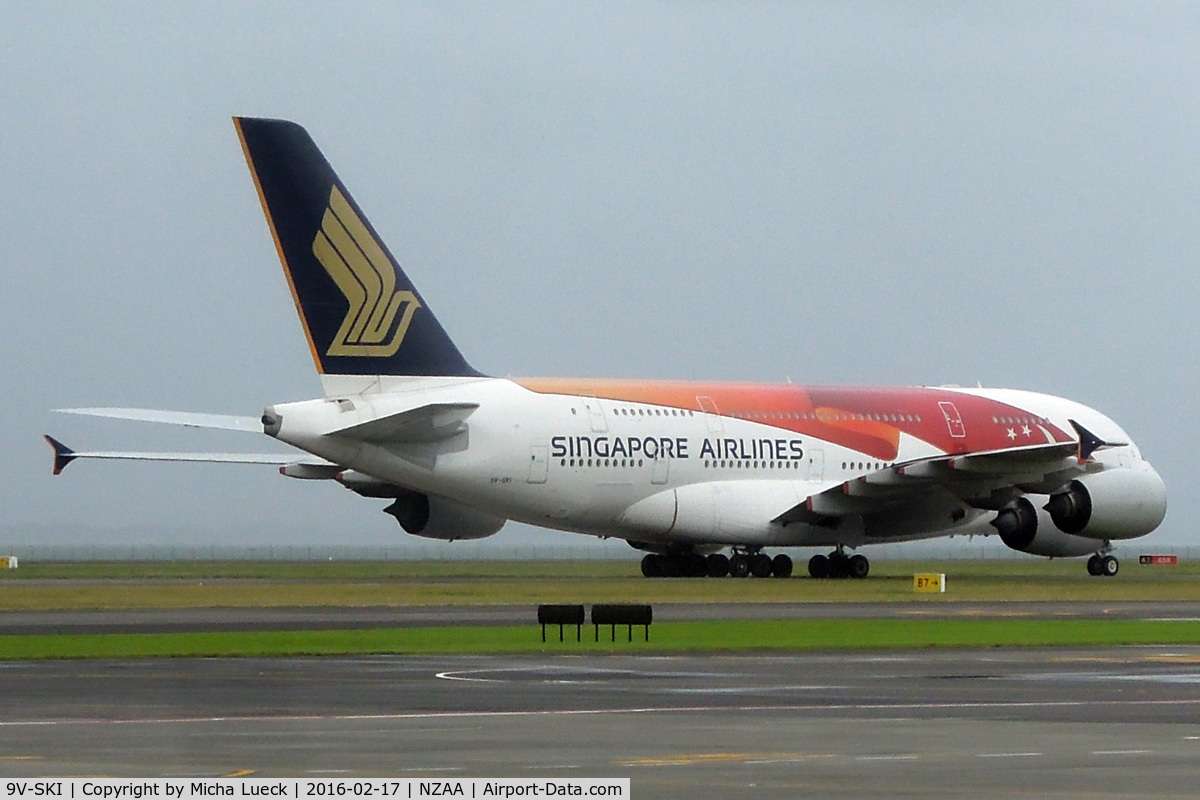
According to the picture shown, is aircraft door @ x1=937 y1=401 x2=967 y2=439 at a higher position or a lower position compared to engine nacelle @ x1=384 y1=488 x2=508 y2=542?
higher

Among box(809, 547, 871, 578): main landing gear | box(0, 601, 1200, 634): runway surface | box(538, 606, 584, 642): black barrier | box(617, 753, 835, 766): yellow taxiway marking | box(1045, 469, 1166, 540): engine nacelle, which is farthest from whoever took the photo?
box(809, 547, 871, 578): main landing gear

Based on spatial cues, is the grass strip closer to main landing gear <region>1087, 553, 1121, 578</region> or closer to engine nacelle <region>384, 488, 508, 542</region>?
engine nacelle <region>384, 488, 508, 542</region>

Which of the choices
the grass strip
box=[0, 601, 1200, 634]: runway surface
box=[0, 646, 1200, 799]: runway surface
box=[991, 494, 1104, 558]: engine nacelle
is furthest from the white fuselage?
box=[0, 646, 1200, 799]: runway surface

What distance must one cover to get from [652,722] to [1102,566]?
4926cm

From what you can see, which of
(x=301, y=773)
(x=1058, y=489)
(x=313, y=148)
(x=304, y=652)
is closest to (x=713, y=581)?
(x=1058, y=489)

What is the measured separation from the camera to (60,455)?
68.1m

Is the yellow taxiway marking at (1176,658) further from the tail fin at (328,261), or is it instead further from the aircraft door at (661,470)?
the aircraft door at (661,470)

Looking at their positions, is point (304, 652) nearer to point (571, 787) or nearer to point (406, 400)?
point (571, 787)

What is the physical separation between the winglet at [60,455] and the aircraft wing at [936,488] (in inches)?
876

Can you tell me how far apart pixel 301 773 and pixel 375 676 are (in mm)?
10542

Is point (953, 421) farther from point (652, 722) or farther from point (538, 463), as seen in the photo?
point (652, 722)

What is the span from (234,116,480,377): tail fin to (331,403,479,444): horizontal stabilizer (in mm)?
1561

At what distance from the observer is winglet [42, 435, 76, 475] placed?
67875 mm

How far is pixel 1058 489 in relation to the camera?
6244cm
